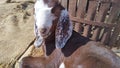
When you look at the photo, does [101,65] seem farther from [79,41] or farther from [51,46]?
[51,46]

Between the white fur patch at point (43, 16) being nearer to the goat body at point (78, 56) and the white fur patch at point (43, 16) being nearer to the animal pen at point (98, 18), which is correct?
the goat body at point (78, 56)

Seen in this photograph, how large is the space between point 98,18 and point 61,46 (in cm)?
154

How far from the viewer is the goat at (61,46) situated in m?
1.31

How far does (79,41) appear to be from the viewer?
1.54 m

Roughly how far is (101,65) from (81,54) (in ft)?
0.45

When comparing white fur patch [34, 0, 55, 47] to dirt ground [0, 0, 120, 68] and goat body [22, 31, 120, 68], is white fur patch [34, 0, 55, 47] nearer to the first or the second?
goat body [22, 31, 120, 68]

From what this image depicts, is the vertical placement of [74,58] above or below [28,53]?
above

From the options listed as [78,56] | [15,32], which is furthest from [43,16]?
[15,32]

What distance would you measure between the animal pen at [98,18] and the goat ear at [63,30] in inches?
55.2

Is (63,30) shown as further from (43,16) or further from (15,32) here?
(15,32)

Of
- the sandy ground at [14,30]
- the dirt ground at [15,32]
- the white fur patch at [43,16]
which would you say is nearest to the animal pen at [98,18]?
the dirt ground at [15,32]

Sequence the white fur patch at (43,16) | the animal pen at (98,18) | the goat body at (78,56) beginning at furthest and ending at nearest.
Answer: the animal pen at (98,18) < the goat body at (78,56) < the white fur patch at (43,16)

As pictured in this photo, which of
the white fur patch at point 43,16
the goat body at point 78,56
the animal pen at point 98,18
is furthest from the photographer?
the animal pen at point 98,18

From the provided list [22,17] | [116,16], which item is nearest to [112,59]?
[116,16]
